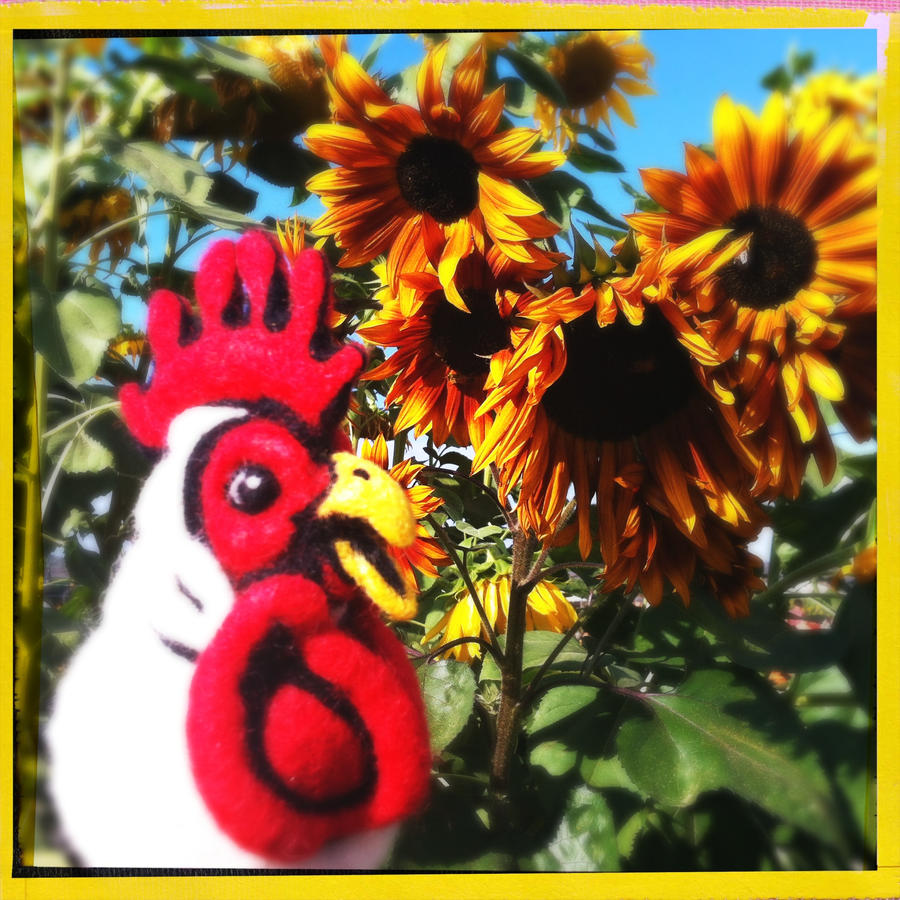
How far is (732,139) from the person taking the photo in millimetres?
372

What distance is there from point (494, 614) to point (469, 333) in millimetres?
172

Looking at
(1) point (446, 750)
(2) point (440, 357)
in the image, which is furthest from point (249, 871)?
(2) point (440, 357)

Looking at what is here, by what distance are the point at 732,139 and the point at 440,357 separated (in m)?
0.19

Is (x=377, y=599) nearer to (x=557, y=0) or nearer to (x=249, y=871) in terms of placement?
(x=249, y=871)

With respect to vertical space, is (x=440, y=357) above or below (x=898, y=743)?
above

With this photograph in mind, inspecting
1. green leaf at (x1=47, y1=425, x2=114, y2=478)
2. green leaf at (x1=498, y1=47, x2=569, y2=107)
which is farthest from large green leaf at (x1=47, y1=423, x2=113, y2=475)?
green leaf at (x1=498, y1=47, x2=569, y2=107)

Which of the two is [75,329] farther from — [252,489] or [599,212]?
[599,212]

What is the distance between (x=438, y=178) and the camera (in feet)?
1.32

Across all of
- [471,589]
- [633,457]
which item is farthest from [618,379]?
[471,589]

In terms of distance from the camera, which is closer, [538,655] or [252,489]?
[252,489]

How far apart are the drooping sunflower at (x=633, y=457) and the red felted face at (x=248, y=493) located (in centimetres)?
10

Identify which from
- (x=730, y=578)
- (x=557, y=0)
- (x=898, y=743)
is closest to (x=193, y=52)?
(x=557, y=0)

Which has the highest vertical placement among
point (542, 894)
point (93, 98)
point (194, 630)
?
point (93, 98)

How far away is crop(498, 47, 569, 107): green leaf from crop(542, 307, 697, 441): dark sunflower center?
132mm
